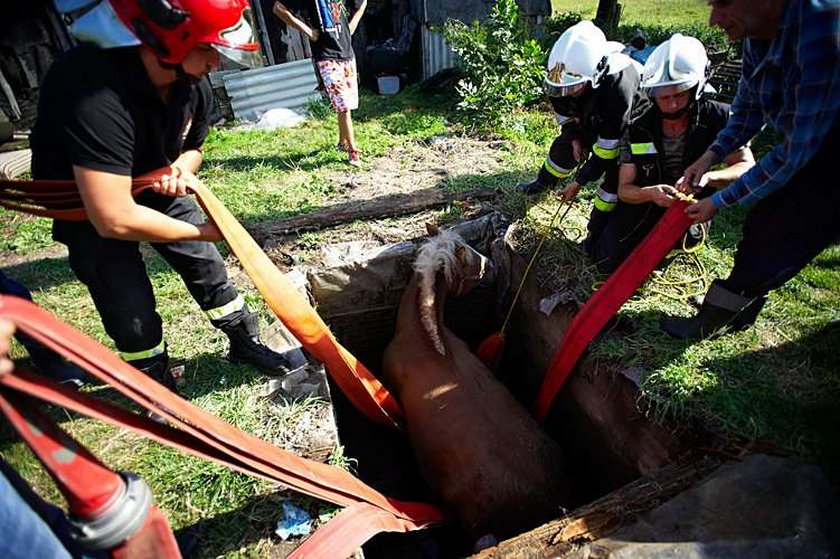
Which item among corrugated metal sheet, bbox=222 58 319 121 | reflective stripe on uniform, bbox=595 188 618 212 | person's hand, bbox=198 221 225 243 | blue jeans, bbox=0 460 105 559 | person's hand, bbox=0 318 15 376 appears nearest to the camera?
person's hand, bbox=0 318 15 376

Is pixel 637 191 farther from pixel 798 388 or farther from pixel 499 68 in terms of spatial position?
pixel 499 68

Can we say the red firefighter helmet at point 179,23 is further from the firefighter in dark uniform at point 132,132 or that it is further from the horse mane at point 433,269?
the horse mane at point 433,269

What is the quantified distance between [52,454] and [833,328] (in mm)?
3969

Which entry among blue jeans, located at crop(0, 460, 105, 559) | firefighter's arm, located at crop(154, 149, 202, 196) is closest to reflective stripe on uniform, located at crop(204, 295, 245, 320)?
firefighter's arm, located at crop(154, 149, 202, 196)

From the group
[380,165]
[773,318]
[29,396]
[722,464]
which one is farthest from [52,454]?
[380,165]

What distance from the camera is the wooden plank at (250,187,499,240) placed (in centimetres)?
441

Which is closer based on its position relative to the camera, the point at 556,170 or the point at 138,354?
the point at 138,354

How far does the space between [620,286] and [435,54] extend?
8.10 meters

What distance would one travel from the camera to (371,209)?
4656 millimetres

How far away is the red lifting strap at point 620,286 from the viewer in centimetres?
278

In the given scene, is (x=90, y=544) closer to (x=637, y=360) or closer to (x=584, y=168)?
(x=637, y=360)

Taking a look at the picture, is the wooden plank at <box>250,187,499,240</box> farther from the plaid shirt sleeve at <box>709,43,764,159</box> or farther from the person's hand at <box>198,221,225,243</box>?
the plaid shirt sleeve at <box>709,43,764,159</box>

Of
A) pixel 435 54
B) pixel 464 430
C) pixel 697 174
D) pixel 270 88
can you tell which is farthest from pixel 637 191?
pixel 435 54

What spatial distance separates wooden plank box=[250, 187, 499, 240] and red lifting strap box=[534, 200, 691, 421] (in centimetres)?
215
